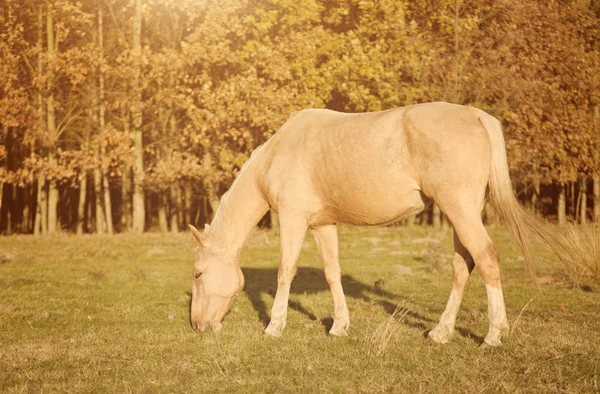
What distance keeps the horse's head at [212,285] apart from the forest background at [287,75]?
15.9 metres

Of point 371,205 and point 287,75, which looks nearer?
point 371,205

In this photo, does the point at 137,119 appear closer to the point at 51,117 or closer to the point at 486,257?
the point at 51,117

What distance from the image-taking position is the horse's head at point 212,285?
334 inches

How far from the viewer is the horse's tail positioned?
718cm

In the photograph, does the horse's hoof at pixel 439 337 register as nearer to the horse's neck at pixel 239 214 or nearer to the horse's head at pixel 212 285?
the horse's head at pixel 212 285

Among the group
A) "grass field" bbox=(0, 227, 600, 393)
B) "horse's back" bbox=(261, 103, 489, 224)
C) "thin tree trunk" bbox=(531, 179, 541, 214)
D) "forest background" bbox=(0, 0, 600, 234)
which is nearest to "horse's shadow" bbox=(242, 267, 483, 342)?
"grass field" bbox=(0, 227, 600, 393)

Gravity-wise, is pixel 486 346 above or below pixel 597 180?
above

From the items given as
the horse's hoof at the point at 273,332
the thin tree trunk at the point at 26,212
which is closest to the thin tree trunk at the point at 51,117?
the thin tree trunk at the point at 26,212

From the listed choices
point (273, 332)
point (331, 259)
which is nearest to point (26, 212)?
point (331, 259)

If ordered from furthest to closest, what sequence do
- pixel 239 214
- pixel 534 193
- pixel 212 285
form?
pixel 534 193 → pixel 239 214 → pixel 212 285

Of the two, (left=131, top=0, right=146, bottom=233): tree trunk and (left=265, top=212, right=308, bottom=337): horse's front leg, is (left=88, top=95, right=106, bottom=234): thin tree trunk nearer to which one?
(left=131, top=0, right=146, bottom=233): tree trunk

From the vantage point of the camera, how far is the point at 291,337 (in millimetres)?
7930

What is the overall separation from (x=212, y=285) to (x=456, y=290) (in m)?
3.15

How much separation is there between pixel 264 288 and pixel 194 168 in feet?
48.8
